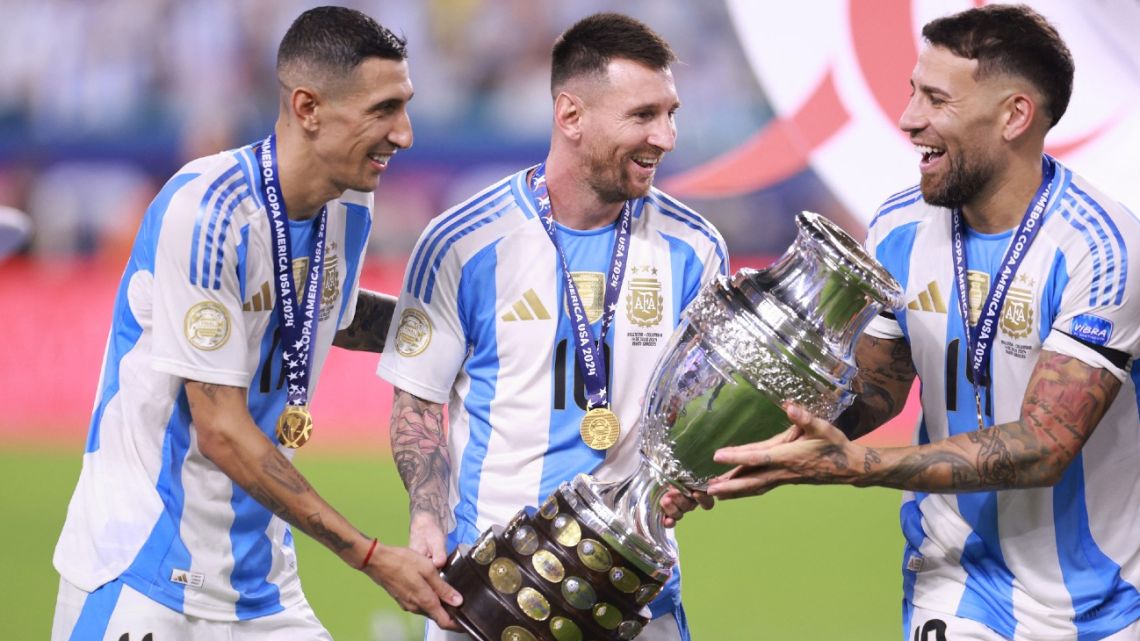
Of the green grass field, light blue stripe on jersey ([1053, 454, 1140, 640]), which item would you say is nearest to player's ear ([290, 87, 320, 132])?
light blue stripe on jersey ([1053, 454, 1140, 640])

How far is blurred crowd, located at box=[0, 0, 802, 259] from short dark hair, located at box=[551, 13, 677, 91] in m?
A: 4.61

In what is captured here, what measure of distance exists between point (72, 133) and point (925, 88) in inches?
261

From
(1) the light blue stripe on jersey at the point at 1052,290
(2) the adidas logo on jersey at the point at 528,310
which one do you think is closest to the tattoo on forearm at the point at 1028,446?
(1) the light blue stripe on jersey at the point at 1052,290

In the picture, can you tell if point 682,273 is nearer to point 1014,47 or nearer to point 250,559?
point 1014,47

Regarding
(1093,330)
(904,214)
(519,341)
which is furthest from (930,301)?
(519,341)

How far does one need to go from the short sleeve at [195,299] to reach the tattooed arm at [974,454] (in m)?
1.15

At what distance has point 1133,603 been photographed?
3.56 meters

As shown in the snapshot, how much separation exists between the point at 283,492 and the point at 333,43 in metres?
1.08

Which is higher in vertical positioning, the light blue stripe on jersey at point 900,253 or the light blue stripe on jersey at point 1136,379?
the light blue stripe on jersey at point 900,253

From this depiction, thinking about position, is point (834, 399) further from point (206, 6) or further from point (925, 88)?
point (206, 6)

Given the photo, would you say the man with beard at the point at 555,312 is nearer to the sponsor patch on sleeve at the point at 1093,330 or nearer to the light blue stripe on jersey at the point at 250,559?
the light blue stripe on jersey at the point at 250,559

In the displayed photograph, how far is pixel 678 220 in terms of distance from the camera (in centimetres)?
397

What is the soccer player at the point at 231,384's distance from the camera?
11.2 feet

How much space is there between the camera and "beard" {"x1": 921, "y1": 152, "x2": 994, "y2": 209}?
3.62m
